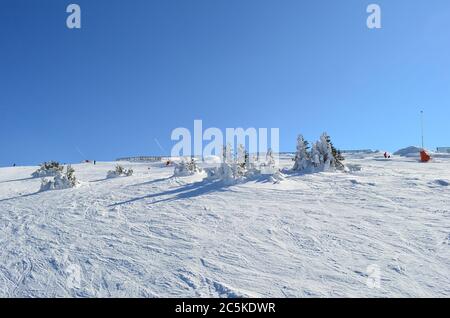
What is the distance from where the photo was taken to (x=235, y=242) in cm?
866

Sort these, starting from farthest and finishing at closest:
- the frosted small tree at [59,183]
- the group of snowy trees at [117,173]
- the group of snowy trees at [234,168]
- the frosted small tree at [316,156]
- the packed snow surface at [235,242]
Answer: the group of snowy trees at [117,173] < the frosted small tree at [316,156] < the frosted small tree at [59,183] < the group of snowy trees at [234,168] < the packed snow surface at [235,242]

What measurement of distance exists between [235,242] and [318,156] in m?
9.36

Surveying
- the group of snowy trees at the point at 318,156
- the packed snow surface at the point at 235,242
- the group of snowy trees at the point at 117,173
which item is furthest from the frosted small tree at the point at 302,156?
the group of snowy trees at the point at 117,173

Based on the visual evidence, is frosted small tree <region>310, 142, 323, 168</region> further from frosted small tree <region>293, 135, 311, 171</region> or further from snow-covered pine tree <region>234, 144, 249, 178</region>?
snow-covered pine tree <region>234, 144, 249, 178</region>

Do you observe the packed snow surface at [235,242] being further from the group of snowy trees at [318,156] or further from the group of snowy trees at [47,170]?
the group of snowy trees at [47,170]

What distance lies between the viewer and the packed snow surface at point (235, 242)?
22.8ft

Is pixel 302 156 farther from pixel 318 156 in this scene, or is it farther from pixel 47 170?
pixel 47 170

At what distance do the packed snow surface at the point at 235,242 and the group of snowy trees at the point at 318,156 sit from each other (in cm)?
330

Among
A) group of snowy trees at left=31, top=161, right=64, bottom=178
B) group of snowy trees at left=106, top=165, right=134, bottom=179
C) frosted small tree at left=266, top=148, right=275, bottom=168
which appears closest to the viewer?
frosted small tree at left=266, top=148, right=275, bottom=168

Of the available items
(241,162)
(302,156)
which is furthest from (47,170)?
(302,156)

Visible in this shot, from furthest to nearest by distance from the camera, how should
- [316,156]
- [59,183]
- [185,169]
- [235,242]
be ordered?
1. [185,169]
2. [316,156]
3. [59,183]
4. [235,242]

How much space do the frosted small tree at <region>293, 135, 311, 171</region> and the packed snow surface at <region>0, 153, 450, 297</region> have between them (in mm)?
3827

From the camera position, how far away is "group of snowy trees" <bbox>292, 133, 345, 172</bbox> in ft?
55.7

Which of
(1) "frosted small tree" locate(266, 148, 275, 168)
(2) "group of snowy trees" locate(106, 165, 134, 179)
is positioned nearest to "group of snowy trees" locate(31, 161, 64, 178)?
(2) "group of snowy trees" locate(106, 165, 134, 179)
